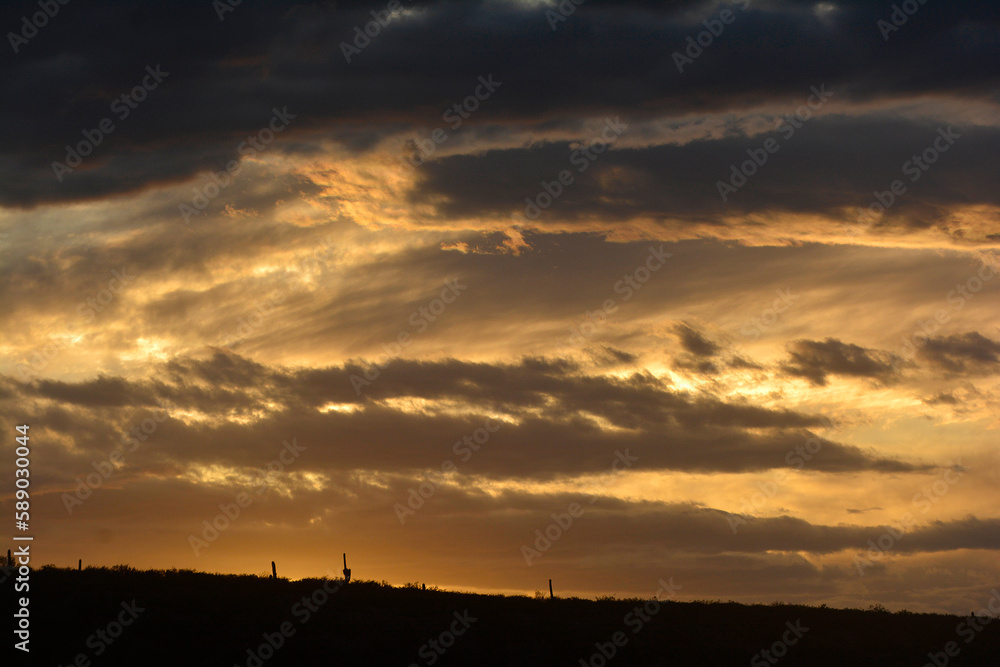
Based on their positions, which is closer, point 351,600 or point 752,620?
point 351,600

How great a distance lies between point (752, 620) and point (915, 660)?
860cm

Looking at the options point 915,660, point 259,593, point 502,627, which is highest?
point 259,593

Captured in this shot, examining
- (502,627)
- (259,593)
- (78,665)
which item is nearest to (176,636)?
(78,665)

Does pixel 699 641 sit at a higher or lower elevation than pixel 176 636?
lower

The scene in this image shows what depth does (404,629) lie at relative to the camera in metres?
42.6

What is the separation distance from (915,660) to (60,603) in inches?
1694

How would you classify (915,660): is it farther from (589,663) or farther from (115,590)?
(115,590)

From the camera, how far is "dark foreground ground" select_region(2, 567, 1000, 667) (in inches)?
1473

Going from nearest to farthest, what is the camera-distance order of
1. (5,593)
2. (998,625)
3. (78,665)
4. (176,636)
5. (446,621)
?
(78,665) → (176,636) → (5,593) → (446,621) → (998,625)

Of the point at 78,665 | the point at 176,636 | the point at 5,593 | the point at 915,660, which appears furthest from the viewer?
the point at 915,660

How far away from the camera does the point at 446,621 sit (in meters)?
44.7

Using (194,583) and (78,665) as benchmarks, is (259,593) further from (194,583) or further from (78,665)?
(78,665)

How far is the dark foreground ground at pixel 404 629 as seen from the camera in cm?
3741

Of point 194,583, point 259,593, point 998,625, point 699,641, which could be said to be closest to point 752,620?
point 699,641
